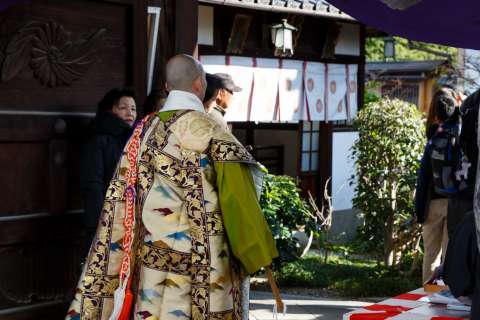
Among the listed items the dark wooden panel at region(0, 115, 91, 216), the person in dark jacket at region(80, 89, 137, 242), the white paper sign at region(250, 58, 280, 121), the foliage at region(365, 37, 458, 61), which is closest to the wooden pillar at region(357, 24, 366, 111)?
the white paper sign at region(250, 58, 280, 121)

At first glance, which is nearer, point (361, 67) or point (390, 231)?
point (390, 231)

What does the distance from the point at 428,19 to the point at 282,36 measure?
25.5 feet

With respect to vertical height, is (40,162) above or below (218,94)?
below

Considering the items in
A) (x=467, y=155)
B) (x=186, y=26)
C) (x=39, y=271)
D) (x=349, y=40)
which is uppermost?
(x=349, y=40)

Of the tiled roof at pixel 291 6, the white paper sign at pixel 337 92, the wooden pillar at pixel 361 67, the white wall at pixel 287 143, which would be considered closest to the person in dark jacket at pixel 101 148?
the tiled roof at pixel 291 6

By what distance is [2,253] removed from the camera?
534 centimetres

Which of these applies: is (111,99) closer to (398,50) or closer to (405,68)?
(405,68)

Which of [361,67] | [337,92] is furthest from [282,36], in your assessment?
[361,67]

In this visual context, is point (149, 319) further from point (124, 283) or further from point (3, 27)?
point (3, 27)

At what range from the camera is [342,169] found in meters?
15.7

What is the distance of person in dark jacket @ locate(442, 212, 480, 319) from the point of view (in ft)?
13.0

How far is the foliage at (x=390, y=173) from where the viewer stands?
35.1 feet

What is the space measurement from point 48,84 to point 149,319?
66.5 inches

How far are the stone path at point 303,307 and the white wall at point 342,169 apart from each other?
18.8 feet
